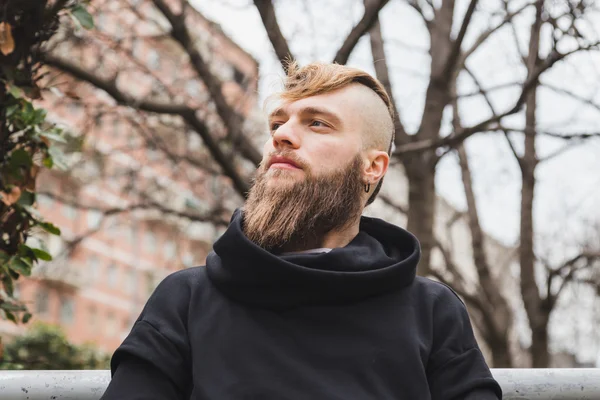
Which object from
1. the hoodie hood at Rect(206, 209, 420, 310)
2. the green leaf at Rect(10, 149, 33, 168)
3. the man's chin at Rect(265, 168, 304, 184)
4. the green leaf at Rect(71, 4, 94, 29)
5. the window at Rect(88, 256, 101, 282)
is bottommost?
the window at Rect(88, 256, 101, 282)

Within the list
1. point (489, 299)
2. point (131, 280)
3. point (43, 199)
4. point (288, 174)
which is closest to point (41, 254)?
point (288, 174)

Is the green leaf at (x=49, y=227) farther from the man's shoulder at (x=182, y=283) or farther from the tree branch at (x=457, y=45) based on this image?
the tree branch at (x=457, y=45)

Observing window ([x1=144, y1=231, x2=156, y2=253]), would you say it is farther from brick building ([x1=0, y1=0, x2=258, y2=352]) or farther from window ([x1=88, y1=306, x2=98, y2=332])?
brick building ([x1=0, y1=0, x2=258, y2=352])

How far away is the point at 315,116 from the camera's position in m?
2.17

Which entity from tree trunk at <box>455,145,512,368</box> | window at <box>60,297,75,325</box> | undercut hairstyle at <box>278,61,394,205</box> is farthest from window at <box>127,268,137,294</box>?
undercut hairstyle at <box>278,61,394,205</box>

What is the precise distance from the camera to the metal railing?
1.87m

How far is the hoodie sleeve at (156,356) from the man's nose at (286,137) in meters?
0.47

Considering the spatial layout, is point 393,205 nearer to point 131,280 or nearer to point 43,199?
point 43,199

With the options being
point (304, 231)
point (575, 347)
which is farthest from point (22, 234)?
point (575, 347)

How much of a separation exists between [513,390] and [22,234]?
69.4 inches

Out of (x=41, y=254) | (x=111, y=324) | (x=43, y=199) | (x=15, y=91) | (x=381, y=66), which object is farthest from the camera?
(x=111, y=324)

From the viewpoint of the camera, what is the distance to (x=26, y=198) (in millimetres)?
2852

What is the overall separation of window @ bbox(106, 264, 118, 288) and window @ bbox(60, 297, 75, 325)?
231cm

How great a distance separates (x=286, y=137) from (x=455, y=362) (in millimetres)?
700
